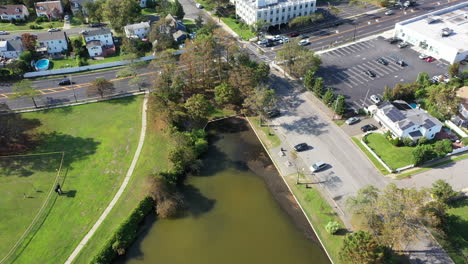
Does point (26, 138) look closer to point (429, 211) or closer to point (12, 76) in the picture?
point (12, 76)

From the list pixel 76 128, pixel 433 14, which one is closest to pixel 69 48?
pixel 76 128

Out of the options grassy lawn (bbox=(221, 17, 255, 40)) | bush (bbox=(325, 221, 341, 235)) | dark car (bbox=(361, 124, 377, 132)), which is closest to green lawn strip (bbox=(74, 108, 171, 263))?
bush (bbox=(325, 221, 341, 235))

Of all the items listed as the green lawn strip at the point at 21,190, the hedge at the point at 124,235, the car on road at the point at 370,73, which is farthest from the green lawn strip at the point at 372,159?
the green lawn strip at the point at 21,190

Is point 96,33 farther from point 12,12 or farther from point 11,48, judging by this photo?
point 12,12

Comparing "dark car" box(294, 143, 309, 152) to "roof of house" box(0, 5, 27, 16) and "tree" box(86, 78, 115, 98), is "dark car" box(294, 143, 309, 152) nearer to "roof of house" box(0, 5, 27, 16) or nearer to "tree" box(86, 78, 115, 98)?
"tree" box(86, 78, 115, 98)

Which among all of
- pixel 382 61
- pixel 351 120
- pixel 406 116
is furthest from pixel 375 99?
pixel 382 61
